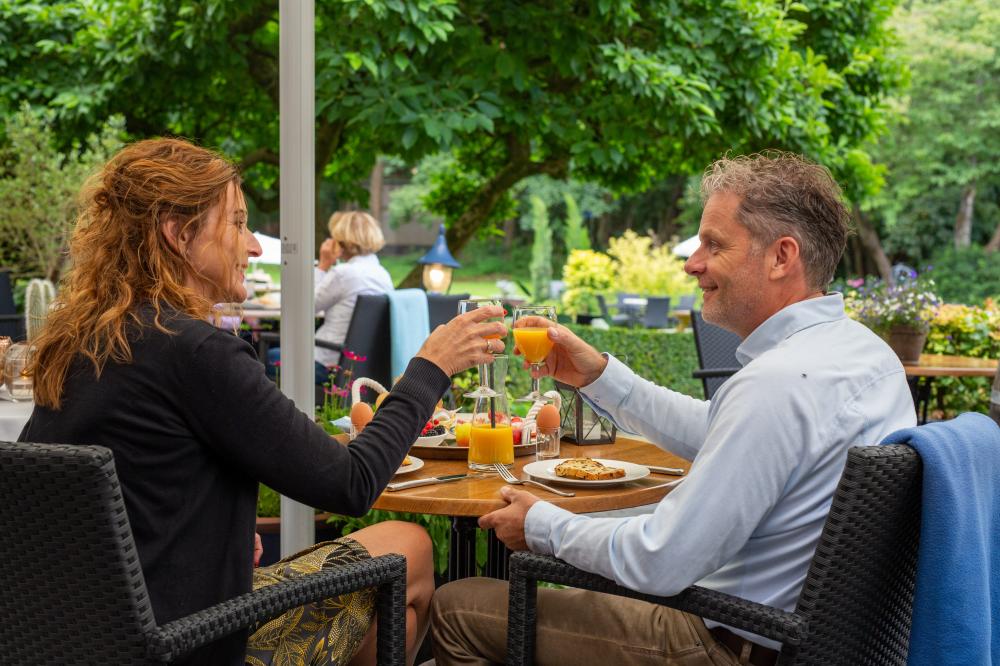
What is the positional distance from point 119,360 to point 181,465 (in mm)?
190

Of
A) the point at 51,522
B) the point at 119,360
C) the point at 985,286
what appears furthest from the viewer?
the point at 985,286

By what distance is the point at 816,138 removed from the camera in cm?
859

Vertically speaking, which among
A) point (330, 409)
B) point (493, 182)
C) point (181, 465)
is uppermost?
point (493, 182)

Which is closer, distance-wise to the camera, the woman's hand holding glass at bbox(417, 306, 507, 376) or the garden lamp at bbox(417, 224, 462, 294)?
the woman's hand holding glass at bbox(417, 306, 507, 376)

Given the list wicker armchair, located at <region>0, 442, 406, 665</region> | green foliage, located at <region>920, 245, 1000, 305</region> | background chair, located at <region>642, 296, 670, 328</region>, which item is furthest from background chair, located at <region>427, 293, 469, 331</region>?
green foliage, located at <region>920, 245, 1000, 305</region>

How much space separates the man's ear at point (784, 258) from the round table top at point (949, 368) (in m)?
3.52

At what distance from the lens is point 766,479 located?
155cm

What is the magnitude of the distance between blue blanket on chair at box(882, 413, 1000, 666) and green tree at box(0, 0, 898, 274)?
5.12 metres

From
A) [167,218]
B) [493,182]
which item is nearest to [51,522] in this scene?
[167,218]

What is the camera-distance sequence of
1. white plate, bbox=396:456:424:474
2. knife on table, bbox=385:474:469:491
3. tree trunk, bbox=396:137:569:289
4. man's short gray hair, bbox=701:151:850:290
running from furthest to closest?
1. tree trunk, bbox=396:137:569:289
2. white plate, bbox=396:456:424:474
3. knife on table, bbox=385:474:469:491
4. man's short gray hair, bbox=701:151:850:290

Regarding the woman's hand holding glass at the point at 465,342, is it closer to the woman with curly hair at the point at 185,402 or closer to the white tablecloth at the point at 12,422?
the woman with curly hair at the point at 185,402

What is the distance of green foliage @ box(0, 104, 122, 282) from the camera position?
28.2 feet

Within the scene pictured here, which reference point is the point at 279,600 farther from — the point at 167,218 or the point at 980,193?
the point at 980,193

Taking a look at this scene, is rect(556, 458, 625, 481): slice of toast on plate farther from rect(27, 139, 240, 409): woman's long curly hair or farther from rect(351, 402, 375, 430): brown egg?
rect(27, 139, 240, 409): woman's long curly hair
